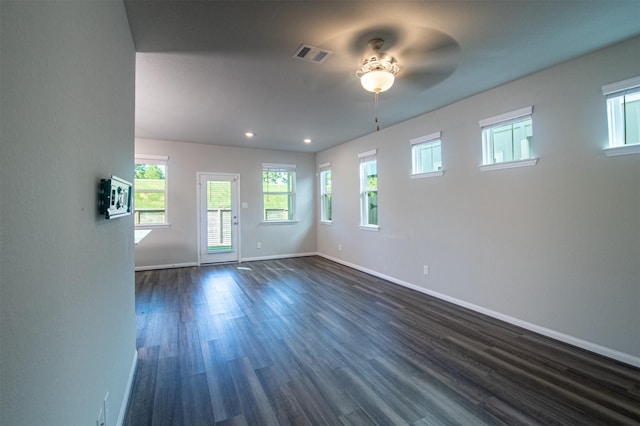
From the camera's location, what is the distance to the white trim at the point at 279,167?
6910 millimetres

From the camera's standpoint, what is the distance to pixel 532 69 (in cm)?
288

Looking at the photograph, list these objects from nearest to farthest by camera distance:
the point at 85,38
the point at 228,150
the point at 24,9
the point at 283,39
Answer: the point at 24,9, the point at 85,38, the point at 283,39, the point at 228,150

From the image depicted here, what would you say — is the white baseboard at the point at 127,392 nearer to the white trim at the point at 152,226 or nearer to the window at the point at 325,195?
the white trim at the point at 152,226

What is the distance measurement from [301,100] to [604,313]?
380 cm

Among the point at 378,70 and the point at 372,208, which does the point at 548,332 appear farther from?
the point at 372,208

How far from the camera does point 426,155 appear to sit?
435 cm

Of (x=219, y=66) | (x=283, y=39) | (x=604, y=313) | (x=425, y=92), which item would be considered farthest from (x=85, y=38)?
(x=604, y=313)

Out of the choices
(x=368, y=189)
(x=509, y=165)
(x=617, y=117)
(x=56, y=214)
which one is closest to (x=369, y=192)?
(x=368, y=189)

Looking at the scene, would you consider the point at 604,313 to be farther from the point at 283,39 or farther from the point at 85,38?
the point at 85,38

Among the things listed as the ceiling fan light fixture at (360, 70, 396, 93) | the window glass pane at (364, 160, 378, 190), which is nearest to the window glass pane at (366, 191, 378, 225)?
the window glass pane at (364, 160, 378, 190)

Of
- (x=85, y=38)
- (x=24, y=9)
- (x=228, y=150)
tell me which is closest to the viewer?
(x=24, y=9)

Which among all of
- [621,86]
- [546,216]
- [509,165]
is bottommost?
[546,216]

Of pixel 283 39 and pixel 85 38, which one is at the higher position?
pixel 283 39

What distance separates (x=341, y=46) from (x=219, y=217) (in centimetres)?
501
